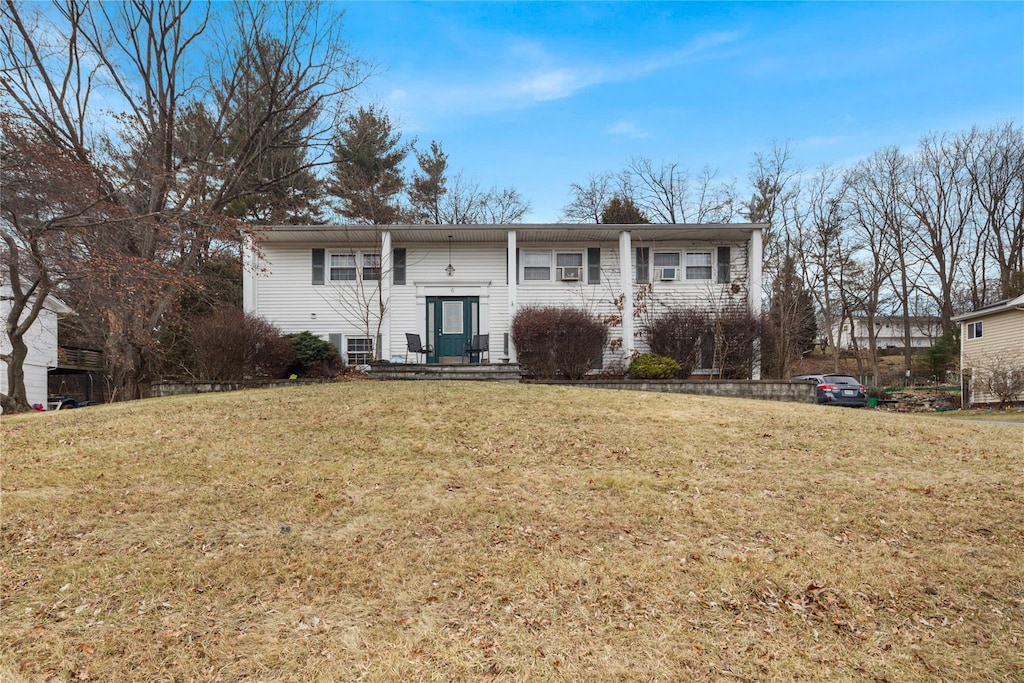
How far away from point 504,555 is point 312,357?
488 inches

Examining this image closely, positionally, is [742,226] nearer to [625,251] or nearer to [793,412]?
[625,251]

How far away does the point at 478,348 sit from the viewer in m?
16.6

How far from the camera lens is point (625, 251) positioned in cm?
1680

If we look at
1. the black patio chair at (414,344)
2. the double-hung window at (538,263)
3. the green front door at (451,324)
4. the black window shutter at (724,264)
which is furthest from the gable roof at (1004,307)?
the black patio chair at (414,344)

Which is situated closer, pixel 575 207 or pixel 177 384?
pixel 177 384

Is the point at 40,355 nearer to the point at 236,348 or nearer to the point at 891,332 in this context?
the point at 236,348

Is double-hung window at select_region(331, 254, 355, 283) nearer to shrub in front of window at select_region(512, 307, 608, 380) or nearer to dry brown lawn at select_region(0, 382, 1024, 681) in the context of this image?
shrub in front of window at select_region(512, 307, 608, 380)

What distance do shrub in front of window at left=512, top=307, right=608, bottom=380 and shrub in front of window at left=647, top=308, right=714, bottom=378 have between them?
1918 millimetres

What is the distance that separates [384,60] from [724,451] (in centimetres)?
1463

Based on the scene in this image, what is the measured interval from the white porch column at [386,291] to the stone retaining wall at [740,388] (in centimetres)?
565

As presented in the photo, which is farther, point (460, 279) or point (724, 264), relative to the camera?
point (460, 279)

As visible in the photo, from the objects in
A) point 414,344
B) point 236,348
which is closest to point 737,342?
point 414,344

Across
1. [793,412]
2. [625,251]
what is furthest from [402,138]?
[793,412]

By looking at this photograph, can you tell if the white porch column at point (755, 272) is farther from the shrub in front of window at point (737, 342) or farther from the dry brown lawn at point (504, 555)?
the dry brown lawn at point (504, 555)
